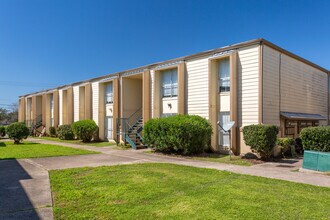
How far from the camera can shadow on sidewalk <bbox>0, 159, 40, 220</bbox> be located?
16.6ft

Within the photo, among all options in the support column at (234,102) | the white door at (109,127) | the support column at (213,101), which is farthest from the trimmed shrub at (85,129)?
the support column at (234,102)

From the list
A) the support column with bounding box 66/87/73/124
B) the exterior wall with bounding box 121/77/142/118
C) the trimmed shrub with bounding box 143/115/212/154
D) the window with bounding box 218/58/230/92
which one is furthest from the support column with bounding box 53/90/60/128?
the window with bounding box 218/58/230/92

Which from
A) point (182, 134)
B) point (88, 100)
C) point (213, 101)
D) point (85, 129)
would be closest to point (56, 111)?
point (88, 100)

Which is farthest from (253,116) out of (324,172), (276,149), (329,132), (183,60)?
(183,60)

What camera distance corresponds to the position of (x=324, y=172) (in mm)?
9117

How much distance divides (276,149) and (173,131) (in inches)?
210

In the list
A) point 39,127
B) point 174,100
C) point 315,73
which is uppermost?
point 315,73

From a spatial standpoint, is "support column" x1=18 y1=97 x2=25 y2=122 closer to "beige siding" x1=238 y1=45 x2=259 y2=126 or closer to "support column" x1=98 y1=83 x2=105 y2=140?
"support column" x1=98 y1=83 x2=105 y2=140

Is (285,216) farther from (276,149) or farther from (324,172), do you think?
(276,149)

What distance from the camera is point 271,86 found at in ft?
46.3

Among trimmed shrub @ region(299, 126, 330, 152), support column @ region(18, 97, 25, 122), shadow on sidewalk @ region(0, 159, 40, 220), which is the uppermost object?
support column @ region(18, 97, 25, 122)

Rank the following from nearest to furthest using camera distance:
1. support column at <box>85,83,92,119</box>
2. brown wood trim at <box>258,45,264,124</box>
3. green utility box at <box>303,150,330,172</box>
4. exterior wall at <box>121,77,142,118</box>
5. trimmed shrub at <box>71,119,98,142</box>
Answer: green utility box at <box>303,150,330,172</box> < brown wood trim at <box>258,45,264,124</box> < exterior wall at <box>121,77,142,118</box> < trimmed shrub at <box>71,119,98,142</box> < support column at <box>85,83,92,119</box>

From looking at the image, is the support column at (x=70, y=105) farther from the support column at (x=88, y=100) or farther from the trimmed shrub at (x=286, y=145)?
the trimmed shrub at (x=286, y=145)

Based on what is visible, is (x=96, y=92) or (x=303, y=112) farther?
(x=96, y=92)
